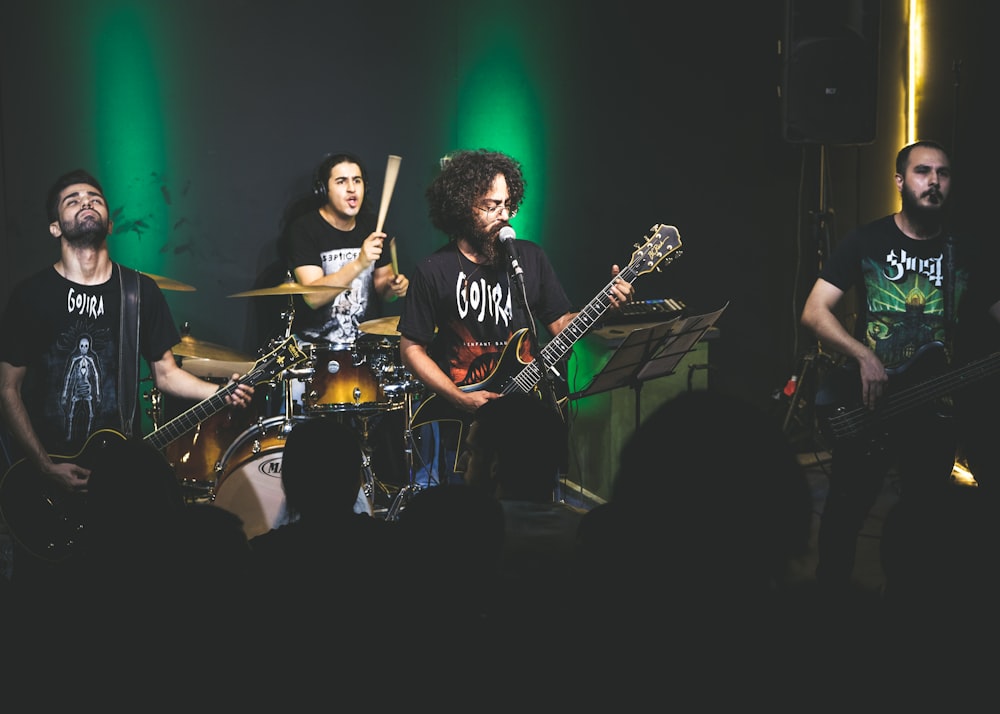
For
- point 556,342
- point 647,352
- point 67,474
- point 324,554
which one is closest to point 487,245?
point 556,342

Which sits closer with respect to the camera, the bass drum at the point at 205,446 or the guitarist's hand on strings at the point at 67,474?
the guitarist's hand on strings at the point at 67,474

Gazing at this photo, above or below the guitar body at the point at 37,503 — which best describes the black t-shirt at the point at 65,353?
above

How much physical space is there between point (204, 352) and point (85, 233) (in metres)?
0.94

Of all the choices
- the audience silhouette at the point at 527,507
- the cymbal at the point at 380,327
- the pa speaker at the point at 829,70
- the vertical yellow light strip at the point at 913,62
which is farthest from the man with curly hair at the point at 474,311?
the vertical yellow light strip at the point at 913,62

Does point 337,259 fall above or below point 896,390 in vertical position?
Result: above

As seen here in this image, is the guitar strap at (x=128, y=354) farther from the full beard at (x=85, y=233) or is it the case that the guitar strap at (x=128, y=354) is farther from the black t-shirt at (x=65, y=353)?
the full beard at (x=85, y=233)

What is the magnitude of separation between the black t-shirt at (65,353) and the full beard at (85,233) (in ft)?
0.55

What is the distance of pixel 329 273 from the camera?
6.02m

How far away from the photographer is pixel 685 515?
1.66 meters

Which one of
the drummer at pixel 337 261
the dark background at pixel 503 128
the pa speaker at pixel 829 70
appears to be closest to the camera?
the drummer at pixel 337 261

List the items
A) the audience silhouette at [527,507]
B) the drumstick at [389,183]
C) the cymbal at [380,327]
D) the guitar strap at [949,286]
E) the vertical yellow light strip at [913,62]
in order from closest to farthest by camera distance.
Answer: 1. the audience silhouette at [527,507]
2. the guitar strap at [949,286]
3. the cymbal at [380,327]
4. the drumstick at [389,183]
5. the vertical yellow light strip at [913,62]

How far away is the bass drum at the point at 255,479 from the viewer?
484 cm

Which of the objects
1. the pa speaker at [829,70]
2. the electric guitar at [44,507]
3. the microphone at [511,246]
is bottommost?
the electric guitar at [44,507]

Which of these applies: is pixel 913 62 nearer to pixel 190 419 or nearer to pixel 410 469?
pixel 410 469
